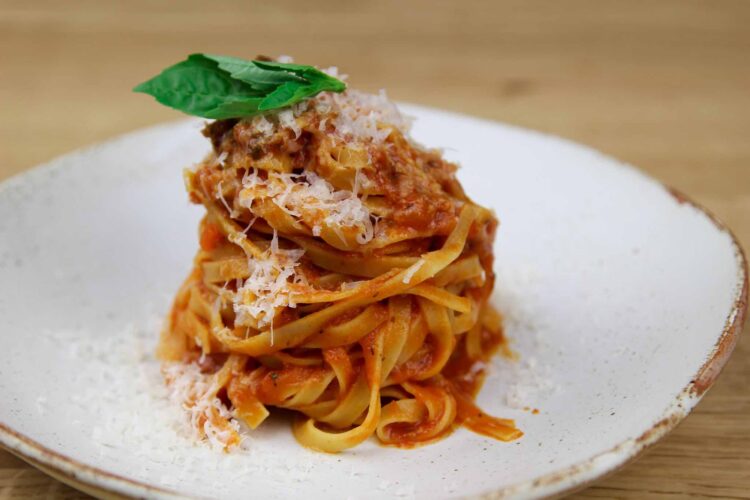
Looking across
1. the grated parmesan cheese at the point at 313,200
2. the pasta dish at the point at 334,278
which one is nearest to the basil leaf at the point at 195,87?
the pasta dish at the point at 334,278

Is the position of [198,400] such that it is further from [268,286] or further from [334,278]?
[334,278]

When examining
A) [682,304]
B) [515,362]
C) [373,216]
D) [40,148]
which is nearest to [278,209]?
[373,216]

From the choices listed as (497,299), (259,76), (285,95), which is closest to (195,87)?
(259,76)

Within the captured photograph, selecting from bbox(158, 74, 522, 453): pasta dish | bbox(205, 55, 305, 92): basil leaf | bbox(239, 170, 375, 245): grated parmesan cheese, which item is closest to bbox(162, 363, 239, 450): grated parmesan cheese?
bbox(158, 74, 522, 453): pasta dish

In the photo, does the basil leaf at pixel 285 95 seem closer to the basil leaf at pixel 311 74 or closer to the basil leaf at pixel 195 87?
the basil leaf at pixel 311 74

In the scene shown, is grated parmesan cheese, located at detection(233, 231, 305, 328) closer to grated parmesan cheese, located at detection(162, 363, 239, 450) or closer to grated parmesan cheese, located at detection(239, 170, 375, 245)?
grated parmesan cheese, located at detection(239, 170, 375, 245)
